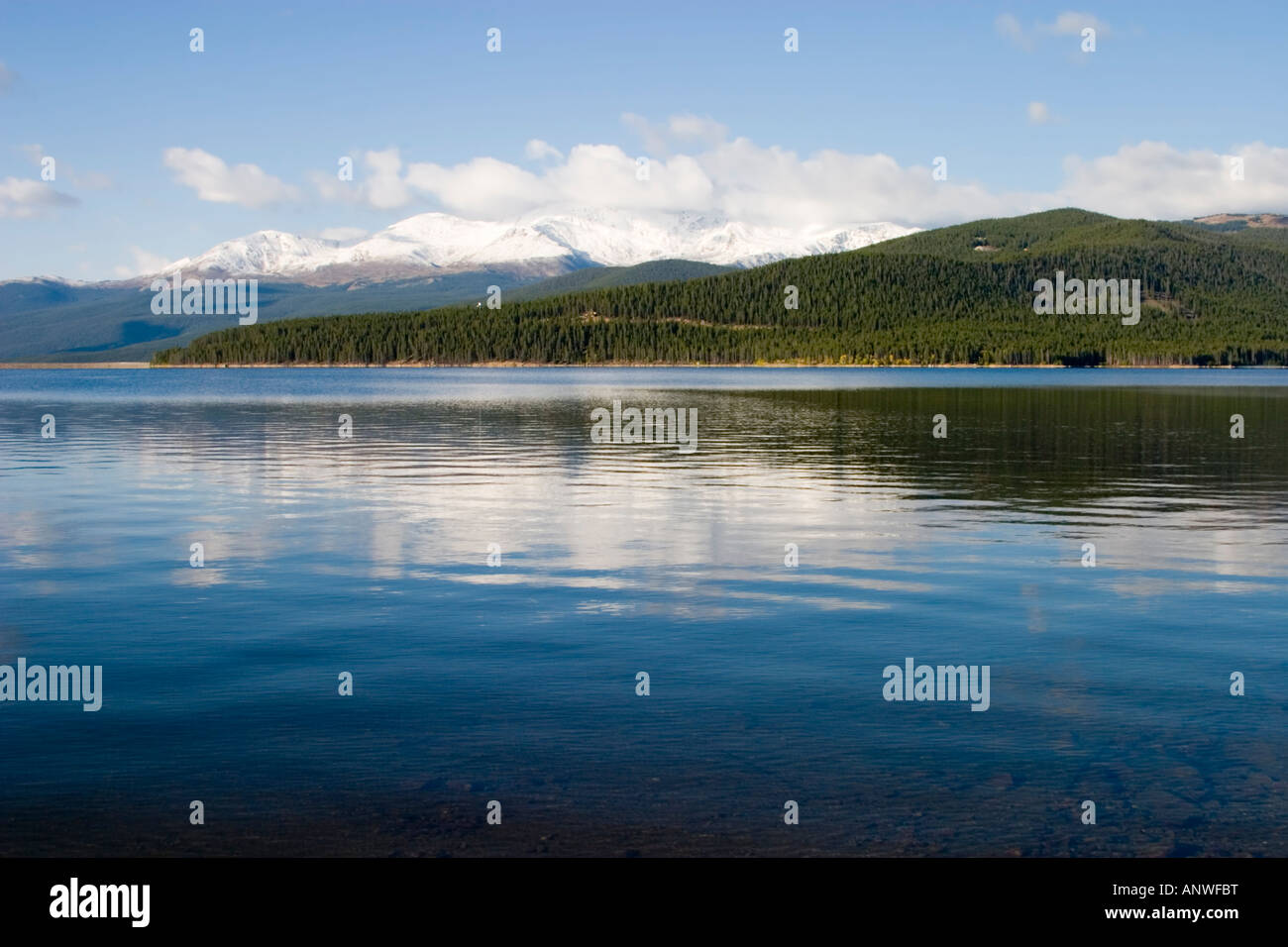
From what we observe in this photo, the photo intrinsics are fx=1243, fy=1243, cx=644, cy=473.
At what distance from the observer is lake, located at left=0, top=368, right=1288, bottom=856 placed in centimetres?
1238

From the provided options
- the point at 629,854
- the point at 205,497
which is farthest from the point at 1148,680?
the point at 205,497

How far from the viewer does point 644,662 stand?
18500 millimetres

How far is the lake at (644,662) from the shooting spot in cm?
1238

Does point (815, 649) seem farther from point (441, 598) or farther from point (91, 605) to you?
point (91, 605)

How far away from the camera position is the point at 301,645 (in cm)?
1939

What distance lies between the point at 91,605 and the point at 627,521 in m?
14.8

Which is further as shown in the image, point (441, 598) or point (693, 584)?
point (693, 584)

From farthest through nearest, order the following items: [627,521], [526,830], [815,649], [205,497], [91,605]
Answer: [205,497] → [627,521] → [91,605] → [815,649] → [526,830]

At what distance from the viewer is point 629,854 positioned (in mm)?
11500

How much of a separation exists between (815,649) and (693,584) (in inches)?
228
